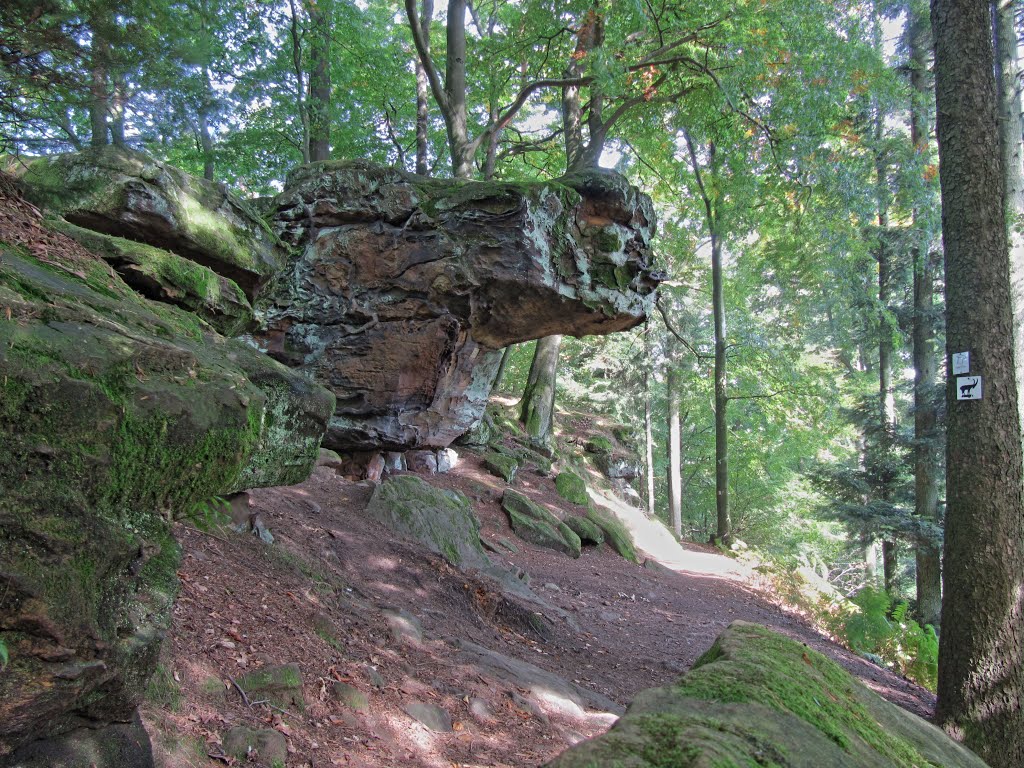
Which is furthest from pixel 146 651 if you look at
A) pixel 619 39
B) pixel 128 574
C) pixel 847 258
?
pixel 847 258

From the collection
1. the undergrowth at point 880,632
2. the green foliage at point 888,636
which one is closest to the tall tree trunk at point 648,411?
the undergrowth at point 880,632

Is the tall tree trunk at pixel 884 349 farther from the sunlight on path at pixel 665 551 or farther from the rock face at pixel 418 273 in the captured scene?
the rock face at pixel 418 273

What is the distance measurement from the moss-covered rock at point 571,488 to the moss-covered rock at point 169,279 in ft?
32.0

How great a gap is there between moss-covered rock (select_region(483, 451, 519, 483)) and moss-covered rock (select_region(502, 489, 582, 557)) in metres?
0.98

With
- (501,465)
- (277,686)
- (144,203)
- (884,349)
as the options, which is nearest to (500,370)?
(501,465)

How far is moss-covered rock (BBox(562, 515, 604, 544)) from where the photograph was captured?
12.4 m

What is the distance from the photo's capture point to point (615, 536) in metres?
13.3

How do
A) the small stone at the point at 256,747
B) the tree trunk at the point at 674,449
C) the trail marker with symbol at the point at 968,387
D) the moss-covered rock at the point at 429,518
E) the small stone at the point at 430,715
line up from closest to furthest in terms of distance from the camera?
the small stone at the point at 256,747 → the small stone at the point at 430,715 → the trail marker with symbol at the point at 968,387 → the moss-covered rock at the point at 429,518 → the tree trunk at the point at 674,449

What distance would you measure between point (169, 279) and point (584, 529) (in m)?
9.67

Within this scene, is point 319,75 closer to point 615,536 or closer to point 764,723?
point 615,536

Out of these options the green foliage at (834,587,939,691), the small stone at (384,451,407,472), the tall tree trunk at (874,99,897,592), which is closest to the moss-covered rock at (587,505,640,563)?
the green foliage at (834,587,939,691)

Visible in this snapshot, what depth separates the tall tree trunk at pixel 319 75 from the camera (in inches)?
538

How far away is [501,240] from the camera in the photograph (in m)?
9.05

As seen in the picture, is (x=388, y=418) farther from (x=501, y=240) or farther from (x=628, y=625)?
(x=628, y=625)
